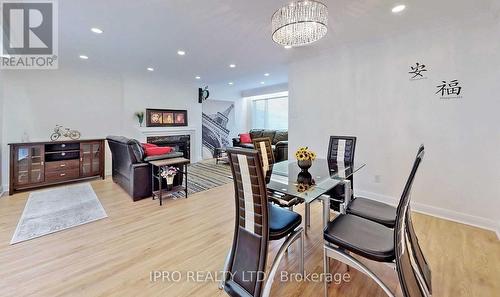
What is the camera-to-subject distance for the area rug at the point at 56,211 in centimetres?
248

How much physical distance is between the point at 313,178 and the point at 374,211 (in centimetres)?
59

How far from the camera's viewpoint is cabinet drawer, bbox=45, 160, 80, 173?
13.2ft

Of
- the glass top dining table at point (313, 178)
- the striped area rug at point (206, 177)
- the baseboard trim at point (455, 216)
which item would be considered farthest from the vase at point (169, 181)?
the baseboard trim at point (455, 216)

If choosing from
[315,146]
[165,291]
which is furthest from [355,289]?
[315,146]

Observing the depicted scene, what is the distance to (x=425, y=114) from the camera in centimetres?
290

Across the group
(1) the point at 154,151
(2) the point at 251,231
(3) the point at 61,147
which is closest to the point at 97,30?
(1) the point at 154,151

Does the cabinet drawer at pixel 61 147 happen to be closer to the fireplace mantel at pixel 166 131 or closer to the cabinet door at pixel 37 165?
the cabinet door at pixel 37 165

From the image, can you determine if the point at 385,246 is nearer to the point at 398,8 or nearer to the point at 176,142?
the point at 398,8

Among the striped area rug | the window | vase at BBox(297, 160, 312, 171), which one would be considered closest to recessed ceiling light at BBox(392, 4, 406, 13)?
vase at BBox(297, 160, 312, 171)

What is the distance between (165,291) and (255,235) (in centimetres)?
86

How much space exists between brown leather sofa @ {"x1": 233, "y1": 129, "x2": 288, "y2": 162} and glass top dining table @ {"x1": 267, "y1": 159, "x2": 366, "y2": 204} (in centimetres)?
268

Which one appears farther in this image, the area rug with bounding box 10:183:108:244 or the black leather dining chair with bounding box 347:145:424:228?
the area rug with bounding box 10:183:108:244

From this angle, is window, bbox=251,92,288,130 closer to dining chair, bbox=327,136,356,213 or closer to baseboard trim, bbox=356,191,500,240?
dining chair, bbox=327,136,356,213

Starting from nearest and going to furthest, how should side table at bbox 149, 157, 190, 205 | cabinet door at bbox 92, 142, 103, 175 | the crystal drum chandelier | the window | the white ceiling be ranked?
the crystal drum chandelier → the white ceiling → side table at bbox 149, 157, 190, 205 → cabinet door at bbox 92, 142, 103, 175 → the window
